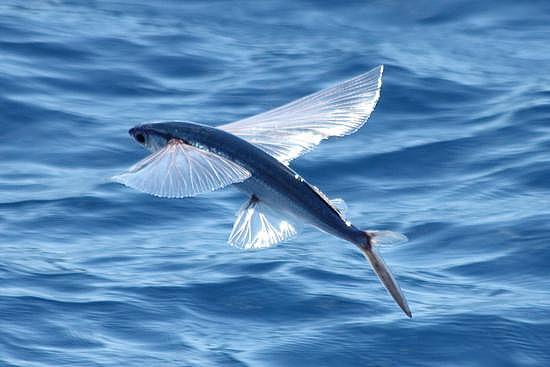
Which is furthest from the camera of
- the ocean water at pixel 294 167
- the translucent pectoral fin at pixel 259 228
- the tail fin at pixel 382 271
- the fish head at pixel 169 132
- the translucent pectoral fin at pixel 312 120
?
the ocean water at pixel 294 167

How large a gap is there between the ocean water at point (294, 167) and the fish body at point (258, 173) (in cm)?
228

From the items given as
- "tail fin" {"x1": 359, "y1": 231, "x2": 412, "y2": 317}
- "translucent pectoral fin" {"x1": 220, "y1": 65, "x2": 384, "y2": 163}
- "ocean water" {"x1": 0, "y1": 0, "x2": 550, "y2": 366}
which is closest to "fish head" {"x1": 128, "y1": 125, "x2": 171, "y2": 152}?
"translucent pectoral fin" {"x1": 220, "y1": 65, "x2": 384, "y2": 163}

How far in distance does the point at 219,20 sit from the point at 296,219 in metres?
9.53

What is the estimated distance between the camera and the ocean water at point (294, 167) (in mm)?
6562

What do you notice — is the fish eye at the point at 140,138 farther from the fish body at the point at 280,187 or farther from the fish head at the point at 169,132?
the fish body at the point at 280,187

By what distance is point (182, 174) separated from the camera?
3719 mm

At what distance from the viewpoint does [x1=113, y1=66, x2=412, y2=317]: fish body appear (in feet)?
12.2

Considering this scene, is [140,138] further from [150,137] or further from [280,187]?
[280,187]

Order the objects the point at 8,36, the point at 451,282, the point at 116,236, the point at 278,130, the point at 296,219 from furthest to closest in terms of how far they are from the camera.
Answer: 1. the point at 8,36
2. the point at 116,236
3. the point at 451,282
4. the point at 278,130
5. the point at 296,219

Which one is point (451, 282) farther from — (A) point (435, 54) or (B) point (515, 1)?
(B) point (515, 1)

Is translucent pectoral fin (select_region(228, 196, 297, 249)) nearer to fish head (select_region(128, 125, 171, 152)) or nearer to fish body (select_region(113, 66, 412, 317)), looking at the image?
fish body (select_region(113, 66, 412, 317))

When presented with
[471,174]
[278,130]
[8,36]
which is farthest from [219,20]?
[278,130]

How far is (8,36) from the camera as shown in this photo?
1203cm

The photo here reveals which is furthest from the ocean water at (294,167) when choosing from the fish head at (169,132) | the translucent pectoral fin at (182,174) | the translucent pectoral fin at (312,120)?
the translucent pectoral fin at (182,174)
